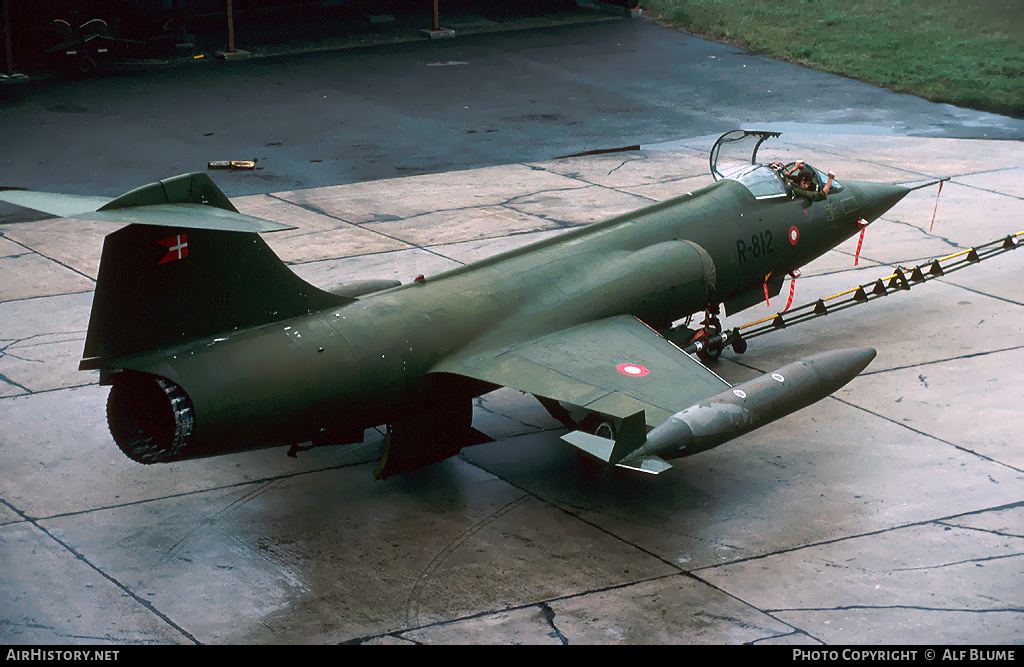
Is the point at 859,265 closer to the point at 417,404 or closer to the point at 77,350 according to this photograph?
the point at 417,404

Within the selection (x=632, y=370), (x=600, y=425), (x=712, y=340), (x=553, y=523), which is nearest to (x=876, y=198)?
(x=712, y=340)

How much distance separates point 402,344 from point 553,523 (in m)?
2.29

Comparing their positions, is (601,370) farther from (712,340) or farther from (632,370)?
(712,340)

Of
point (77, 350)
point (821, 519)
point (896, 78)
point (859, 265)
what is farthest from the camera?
point (896, 78)

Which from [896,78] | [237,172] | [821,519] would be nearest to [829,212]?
[821,519]

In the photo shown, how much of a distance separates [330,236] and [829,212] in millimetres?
8493

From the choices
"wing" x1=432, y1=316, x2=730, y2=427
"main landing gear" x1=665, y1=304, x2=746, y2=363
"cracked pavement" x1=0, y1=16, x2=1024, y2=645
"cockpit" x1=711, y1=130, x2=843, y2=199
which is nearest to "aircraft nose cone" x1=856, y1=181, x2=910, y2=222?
"cockpit" x1=711, y1=130, x2=843, y2=199

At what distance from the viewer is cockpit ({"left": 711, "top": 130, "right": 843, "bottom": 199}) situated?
15.1m

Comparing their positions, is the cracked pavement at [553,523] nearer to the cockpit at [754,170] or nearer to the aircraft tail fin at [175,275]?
the aircraft tail fin at [175,275]

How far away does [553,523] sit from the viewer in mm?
11242

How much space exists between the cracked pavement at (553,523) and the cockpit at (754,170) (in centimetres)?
212

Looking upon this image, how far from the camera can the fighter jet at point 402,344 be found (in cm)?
1016

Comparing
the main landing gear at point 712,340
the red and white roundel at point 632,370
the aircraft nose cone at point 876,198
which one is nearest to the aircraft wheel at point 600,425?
the red and white roundel at point 632,370

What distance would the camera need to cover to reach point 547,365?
11.7 m
